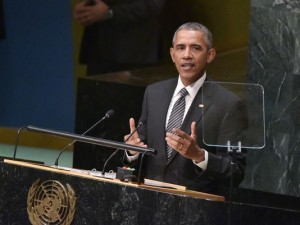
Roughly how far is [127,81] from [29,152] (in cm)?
101

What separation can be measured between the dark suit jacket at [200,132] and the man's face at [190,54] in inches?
4.3

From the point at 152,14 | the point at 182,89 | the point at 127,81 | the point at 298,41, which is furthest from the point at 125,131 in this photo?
the point at 182,89

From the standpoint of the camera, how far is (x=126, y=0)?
8.00 metres

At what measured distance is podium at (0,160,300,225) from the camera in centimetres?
509

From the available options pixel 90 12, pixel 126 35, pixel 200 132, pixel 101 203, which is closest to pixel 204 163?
A: pixel 200 132

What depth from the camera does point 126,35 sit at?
26.6ft

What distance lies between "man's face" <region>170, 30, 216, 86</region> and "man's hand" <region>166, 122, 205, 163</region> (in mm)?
526

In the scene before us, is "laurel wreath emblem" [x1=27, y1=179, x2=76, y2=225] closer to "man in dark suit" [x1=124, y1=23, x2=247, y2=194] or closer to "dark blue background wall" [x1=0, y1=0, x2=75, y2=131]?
"man in dark suit" [x1=124, y1=23, x2=247, y2=194]

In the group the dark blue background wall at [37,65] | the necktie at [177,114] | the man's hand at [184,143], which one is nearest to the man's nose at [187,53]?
the necktie at [177,114]

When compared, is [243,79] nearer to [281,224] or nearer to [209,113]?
[209,113]

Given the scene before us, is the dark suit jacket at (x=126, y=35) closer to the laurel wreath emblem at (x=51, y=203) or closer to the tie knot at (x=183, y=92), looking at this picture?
the tie knot at (x=183, y=92)

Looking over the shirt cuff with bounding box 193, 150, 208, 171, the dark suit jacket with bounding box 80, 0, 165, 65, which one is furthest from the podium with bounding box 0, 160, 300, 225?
the dark suit jacket with bounding box 80, 0, 165, 65

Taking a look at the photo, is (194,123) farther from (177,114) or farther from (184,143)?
(177,114)

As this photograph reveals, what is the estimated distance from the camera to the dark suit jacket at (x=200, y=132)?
561cm
